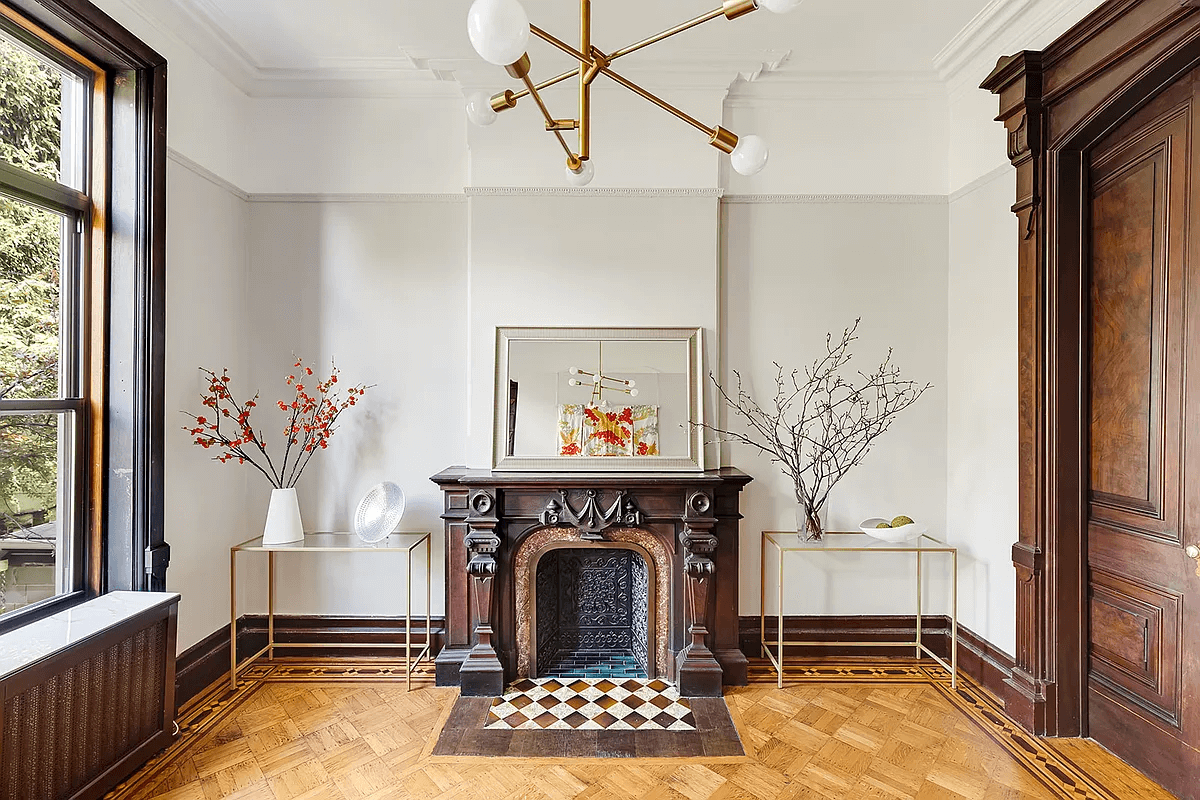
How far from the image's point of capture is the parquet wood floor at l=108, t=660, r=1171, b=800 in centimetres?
231

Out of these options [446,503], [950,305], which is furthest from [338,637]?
[950,305]

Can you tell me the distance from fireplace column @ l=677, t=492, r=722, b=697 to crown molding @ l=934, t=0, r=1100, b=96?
7.95 feet

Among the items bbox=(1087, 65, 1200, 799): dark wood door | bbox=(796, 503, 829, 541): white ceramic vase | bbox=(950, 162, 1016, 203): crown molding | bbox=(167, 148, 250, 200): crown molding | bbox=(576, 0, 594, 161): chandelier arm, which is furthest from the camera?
bbox=(796, 503, 829, 541): white ceramic vase

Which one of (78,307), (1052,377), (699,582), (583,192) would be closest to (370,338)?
(78,307)

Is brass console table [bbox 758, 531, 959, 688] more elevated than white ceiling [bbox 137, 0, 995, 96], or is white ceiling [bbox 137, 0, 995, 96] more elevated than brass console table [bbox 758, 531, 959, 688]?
white ceiling [bbox 137, 0, 995, 96]

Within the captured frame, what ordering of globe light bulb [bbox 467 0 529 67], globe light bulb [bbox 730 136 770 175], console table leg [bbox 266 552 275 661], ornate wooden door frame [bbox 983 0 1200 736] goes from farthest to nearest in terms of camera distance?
console table leg [bbox 266 552 275 661], ornate wooden door frame [bbox 983 0 1200 736], globe light bulb [bbox 730 136 770 175], globe light bulb [bbox 467 0 529 67]

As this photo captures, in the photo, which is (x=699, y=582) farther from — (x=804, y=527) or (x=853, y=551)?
(x=853, y=551)

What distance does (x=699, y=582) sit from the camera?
3.12 m

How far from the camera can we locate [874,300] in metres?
3.50

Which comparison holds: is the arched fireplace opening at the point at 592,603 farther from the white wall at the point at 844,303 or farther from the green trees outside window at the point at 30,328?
the green trees outside window at the point at 30,328

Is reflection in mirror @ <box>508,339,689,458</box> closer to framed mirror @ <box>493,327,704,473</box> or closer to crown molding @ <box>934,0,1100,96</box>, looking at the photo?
framed mirror @ <box>493,327,704,473</box>

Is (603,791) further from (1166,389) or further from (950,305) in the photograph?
(950,305)

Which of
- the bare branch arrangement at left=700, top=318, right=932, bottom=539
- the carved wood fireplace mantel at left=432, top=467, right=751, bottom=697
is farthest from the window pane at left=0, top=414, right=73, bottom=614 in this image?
the bare branch arrangement at left=700, top=318, right=932, bottom=539

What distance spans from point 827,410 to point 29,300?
Answer: 11.3ft
